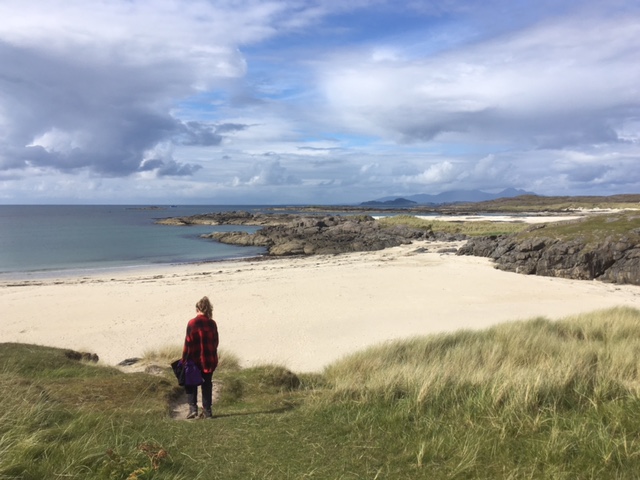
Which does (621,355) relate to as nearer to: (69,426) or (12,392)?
(69,426)

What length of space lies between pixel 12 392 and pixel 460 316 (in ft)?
46.3

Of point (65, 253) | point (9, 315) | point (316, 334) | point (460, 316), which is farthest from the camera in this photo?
point (65, 253)

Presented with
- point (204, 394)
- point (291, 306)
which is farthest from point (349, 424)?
point (291, 306)

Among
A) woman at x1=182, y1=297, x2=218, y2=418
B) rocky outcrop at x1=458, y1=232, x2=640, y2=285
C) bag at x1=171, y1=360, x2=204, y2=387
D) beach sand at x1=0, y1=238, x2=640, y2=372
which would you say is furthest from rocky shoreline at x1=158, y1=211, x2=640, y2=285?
bag at x1=171, y1=360, x2=204, y2=387

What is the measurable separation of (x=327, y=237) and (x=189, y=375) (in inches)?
1785

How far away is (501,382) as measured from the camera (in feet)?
21.3

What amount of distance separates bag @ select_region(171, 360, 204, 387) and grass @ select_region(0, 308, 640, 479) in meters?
0.53

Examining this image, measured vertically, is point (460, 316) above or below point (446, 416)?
below

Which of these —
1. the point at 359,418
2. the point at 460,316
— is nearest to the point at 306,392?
the point at 359,418

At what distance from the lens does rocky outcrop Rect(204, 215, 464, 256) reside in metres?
44.5

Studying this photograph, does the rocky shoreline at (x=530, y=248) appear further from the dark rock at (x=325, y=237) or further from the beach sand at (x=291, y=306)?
the beach sand at (x=291, y=306)

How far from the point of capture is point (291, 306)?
1861cm

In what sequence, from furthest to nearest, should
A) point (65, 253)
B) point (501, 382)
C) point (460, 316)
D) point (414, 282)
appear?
1. point (65, 253)
2. point (414, 282)
3. point (460, 316)
4. point (501, 382)

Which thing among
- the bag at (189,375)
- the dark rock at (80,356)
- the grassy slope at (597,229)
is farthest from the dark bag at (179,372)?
the grassy slope at (597,229)
